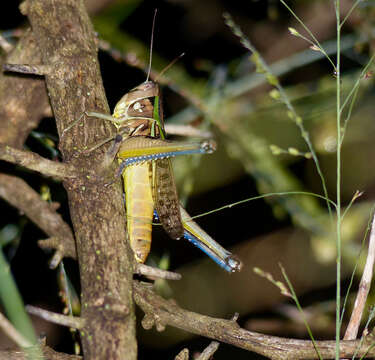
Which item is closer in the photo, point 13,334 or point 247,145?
point 13,334

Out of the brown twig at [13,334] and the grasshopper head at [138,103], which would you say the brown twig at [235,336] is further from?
the grasshopper head at [138,103]

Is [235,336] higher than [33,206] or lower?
lower

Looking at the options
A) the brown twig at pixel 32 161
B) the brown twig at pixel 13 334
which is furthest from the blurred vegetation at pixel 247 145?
the brown twig at pixel 13 334

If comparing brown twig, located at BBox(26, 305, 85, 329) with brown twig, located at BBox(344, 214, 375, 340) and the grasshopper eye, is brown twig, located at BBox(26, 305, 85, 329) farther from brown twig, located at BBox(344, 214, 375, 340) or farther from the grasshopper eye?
the grasshopper eye

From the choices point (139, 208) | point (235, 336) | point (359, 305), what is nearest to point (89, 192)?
point (139, 208)

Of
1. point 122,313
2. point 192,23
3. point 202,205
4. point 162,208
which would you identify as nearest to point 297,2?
point 192,23

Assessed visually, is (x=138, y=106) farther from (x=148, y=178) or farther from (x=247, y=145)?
(x=247, y=145)

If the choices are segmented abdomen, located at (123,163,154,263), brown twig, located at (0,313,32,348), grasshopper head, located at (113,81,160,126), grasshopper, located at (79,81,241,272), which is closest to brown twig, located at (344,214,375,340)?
grasshopper, located at (79,81,241,272)
